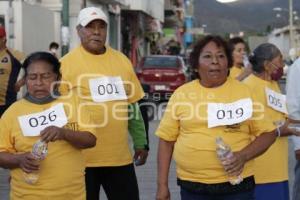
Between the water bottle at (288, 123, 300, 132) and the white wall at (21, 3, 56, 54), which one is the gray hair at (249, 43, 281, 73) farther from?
the white wall at (21, 3, 56, 54)

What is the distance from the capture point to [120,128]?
5.55 metres

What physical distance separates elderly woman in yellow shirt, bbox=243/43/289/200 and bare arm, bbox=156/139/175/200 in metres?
0.99

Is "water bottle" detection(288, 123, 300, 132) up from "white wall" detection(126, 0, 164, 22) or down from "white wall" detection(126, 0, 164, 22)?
down

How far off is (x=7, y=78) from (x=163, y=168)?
5194 mm

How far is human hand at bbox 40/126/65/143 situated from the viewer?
172 inches

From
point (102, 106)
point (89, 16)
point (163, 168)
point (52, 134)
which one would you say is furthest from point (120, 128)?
point (52, 134)

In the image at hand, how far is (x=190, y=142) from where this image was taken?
473 centimetres

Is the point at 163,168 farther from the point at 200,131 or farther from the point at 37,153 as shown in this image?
the point at 37,153

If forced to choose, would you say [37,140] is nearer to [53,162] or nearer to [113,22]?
[53,162]

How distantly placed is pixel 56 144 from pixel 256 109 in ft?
4.34

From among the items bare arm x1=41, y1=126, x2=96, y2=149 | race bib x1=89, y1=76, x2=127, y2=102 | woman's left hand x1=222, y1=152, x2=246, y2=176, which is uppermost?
race bib x1=89, y1=76, x2=127, y2=102

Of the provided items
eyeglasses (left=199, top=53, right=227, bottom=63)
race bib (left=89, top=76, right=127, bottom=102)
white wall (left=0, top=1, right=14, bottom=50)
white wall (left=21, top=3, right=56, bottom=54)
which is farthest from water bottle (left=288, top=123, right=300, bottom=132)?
white wall (left=21, top=3, right=56, bottom=54)

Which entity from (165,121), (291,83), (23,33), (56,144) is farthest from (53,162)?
(23,33)

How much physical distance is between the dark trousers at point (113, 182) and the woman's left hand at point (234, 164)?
1.26m
